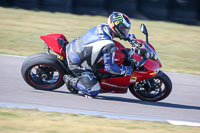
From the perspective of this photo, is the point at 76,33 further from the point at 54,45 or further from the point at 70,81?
the point at 70,81

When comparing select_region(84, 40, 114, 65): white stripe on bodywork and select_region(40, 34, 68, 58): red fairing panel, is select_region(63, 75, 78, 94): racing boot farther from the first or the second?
select_region(84, 40, 114, 65): white stripe on bodywork

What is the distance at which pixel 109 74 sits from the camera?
18.8 feet

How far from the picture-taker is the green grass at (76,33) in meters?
9.62

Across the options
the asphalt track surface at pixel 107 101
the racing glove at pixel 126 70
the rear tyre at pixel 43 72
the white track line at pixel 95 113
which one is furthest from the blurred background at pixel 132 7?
the white track line at pixel 95 113

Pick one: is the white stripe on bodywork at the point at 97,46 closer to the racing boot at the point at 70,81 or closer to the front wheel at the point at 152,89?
the racing boot at the point at 70,81

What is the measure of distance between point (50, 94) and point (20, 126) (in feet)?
5.57

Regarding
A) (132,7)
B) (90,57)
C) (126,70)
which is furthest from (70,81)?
(132,7)

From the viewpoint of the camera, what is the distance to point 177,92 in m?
6.90

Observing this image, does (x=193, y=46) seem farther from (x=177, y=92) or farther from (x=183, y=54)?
(x=177, y=92)

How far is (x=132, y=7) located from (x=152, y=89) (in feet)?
33.2

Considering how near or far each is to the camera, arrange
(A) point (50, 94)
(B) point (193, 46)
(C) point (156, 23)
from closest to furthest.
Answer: (A) point (50, 94), (B) point (193, 46), (C) point (156, 23)

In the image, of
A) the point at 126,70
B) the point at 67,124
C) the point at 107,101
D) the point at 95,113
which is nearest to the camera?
the point at 67,124

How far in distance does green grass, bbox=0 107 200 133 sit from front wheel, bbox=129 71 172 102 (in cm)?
103

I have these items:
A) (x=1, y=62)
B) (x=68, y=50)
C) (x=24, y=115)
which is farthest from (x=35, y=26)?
(x=24, y=115)
